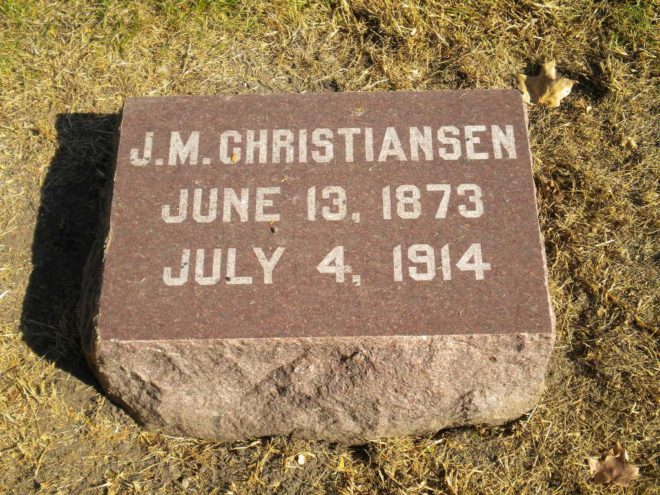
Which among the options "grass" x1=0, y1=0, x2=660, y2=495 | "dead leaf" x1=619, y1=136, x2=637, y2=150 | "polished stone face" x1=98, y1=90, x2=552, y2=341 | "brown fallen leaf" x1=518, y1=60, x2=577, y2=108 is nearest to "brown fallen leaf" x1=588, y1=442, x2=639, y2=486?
"grass" x1=0, y1=0, x2=660, y2=495

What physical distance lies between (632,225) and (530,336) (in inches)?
46.7

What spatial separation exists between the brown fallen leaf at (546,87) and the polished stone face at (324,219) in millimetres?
806

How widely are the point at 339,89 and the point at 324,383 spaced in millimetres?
1701

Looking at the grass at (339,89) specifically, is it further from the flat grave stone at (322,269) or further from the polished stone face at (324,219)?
the polished stone face at (324,219)

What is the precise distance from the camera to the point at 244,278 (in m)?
2.83

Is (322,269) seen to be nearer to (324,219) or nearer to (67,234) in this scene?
(324,219)

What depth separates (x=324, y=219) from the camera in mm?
2939

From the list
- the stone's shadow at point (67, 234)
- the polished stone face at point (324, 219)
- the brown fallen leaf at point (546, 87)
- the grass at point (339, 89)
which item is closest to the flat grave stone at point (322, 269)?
the polished stone face at point (324, 219)

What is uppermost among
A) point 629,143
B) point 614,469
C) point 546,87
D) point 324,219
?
point 324,219

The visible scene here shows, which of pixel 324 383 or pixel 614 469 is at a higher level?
pixel 324 383

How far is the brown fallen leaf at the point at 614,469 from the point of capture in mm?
2984

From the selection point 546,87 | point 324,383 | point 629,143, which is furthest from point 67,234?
point 629,143

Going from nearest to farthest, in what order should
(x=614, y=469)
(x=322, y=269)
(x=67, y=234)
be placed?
1. (x=322, y=269)
2. (x=614, y=469)
3. (x=67, y=234)

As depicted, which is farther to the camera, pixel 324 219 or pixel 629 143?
pixel 629 143
